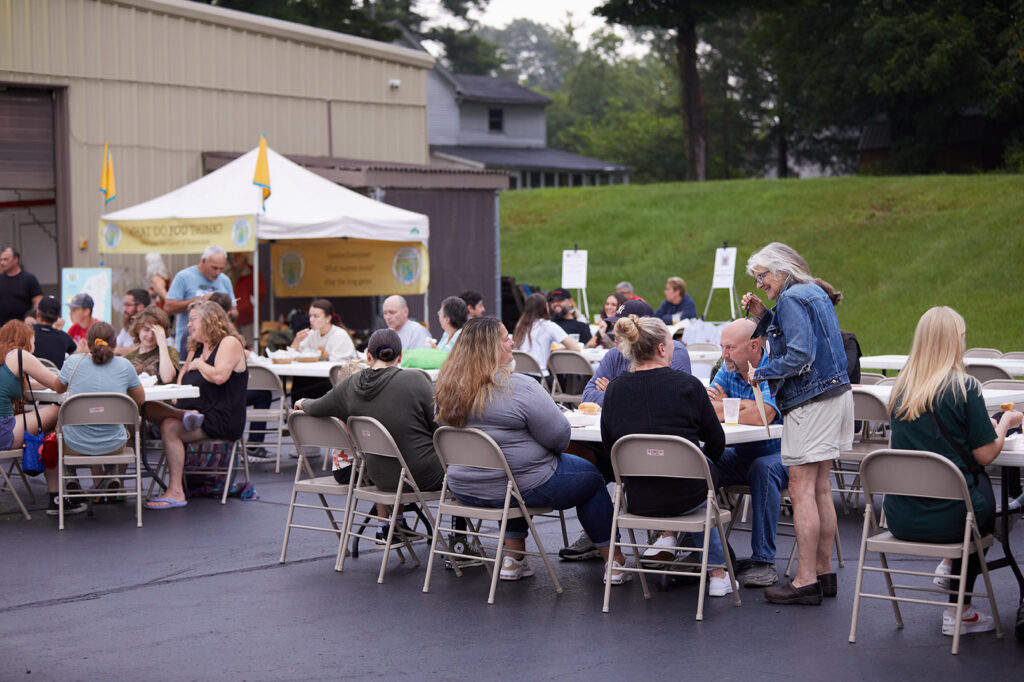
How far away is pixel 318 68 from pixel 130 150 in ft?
13.3

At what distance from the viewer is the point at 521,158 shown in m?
47.9

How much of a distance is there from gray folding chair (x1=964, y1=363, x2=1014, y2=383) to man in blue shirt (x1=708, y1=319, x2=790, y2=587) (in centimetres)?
345

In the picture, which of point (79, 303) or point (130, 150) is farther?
point (130, 150)

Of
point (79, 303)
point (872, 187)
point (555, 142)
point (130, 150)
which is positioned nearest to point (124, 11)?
point (130, 150)

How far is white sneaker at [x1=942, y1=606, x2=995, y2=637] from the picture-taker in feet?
17.6

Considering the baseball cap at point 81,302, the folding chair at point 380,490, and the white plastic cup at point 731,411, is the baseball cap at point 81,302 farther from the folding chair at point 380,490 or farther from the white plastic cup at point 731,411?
the white plastic cup at point 731,411

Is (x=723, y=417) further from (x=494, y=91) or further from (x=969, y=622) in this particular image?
(x=494, y=91)

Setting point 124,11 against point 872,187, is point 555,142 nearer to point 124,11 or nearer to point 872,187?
point 872,187

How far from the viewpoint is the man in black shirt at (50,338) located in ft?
32.5

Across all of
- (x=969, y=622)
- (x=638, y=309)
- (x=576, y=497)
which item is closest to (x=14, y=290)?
(x=638, y=309)

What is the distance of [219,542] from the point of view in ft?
25.2

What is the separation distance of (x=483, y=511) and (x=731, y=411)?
1438 mm

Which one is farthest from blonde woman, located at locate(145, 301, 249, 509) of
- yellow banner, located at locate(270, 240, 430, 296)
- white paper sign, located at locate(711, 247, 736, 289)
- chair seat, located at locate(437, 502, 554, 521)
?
white paper sign, located at locate(711, 247, 736, 289)

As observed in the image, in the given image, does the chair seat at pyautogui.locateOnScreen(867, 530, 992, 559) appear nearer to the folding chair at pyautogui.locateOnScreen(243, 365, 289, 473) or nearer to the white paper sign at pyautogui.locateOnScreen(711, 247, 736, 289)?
Result: the folding chair at pyautogui.locateOnScreen(243, 365, 289, 473)
